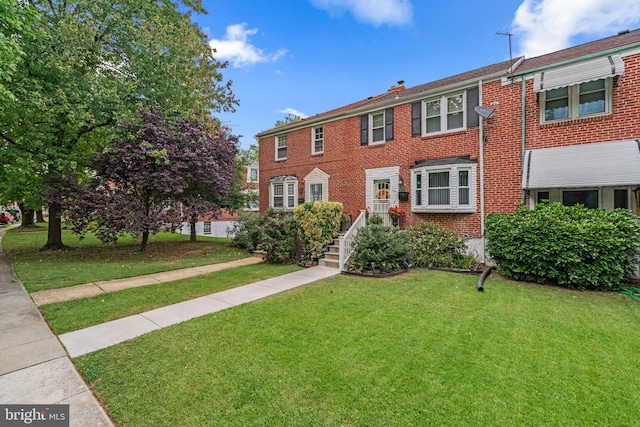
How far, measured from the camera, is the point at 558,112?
8.41m

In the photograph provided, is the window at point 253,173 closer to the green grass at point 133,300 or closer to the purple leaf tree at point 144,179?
the purple leaf tree at point 144,179

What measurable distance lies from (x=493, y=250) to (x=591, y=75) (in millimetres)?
5002

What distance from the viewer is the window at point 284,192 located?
584 inches

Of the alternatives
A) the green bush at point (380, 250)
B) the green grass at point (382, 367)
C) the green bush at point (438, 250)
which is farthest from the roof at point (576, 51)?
the green grass at point (382, 367)

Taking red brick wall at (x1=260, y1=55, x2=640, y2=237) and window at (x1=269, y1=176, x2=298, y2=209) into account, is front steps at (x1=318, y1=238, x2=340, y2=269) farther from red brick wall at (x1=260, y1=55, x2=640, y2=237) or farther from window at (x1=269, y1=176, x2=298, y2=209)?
window at (x1=269, y1=176, x2=298, y2=209)

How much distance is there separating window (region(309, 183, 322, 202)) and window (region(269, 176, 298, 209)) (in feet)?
3.32

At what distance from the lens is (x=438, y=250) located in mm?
8695

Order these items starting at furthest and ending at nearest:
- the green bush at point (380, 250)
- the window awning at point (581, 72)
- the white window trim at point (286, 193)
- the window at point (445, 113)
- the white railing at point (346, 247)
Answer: the white window trim at point (286, 193), the window at point (445, 113), the white railing at point (346, 247), the green bush at point (380, 250), the window awning at point (581, 72)

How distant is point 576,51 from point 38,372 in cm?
1498

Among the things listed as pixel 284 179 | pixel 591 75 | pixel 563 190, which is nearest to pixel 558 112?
pixel 591 75

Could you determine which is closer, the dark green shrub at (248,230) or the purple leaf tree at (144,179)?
the purple leaf tree at (144,179)

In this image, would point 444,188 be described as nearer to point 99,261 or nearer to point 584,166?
point 584,166

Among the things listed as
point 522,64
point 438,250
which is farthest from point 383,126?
point 438,250

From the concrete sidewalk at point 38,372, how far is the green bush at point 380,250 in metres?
6.31
